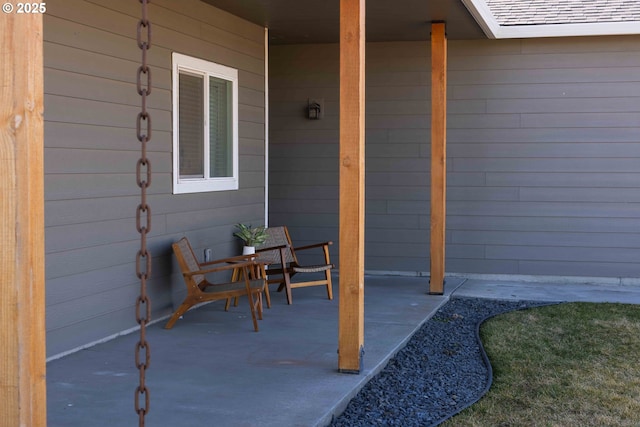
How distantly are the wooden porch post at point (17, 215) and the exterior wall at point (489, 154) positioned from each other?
7.31 m

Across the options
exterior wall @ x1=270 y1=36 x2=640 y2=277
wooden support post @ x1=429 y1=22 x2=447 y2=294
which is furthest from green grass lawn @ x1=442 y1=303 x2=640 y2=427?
exterior wall @ x1=270 y1=36 x2=640 y2=277

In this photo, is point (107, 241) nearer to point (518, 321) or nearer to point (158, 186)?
point (158, 186)

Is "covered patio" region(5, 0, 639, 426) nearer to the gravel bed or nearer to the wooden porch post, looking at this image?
the wooden porch post

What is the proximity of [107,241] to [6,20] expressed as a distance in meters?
3.63

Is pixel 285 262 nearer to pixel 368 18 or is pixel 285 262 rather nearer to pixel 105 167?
pixel 105 167

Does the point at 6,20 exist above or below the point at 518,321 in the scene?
above

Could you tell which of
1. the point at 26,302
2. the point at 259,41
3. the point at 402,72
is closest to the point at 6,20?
the point at 26,302

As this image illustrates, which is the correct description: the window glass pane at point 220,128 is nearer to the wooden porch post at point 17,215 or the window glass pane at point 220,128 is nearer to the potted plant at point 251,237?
the potted plant at point 251,237

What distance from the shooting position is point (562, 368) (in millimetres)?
5227

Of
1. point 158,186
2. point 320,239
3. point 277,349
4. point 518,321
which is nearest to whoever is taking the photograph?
point 277,349

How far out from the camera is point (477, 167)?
354 inches

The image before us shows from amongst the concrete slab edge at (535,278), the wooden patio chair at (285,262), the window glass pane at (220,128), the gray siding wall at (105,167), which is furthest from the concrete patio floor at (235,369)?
the concrete slab edge at (535,278)

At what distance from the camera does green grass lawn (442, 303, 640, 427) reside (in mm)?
4254

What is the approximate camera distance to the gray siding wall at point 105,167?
4934mm
